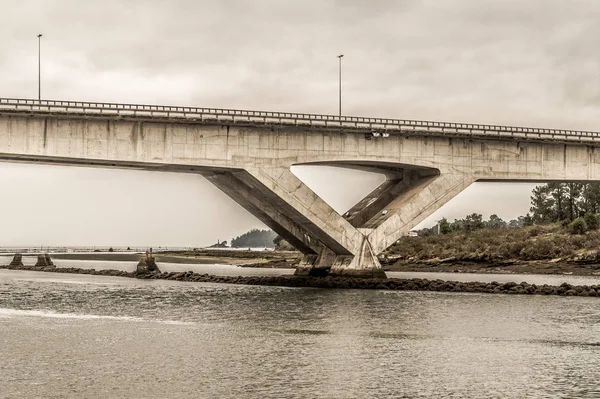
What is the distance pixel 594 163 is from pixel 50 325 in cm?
6039

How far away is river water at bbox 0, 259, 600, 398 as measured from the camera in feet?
88.9

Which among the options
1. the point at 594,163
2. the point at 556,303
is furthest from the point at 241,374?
the point at 594,163

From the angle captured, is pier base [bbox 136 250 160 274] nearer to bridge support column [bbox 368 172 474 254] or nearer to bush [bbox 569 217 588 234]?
bridge support column [bbox 368 172 474 254]

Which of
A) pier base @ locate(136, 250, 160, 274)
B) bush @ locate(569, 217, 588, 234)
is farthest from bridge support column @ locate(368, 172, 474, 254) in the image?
bush @ locate(569, 217, 588, 234)

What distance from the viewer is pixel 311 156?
73.2 m

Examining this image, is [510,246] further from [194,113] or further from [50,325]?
[50,325]

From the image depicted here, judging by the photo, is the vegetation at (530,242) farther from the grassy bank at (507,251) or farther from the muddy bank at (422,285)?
the muddy bank at (422,285)

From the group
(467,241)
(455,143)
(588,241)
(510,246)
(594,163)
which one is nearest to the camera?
(455,143)

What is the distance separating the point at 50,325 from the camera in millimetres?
44062

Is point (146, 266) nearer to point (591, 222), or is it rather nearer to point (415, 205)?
point (415, 205)

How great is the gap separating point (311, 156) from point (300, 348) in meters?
38.9

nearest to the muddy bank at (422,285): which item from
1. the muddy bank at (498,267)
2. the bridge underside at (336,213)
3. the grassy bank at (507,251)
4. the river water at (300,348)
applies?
the bridge underside at (336,213)

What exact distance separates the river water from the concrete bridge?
40.3ft

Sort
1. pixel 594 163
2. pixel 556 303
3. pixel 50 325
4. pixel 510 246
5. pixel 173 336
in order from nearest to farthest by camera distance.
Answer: pixel 173 336 < pixel 50 325 < pixel 556 303 < pixel 594 163 < pixel 510 246
